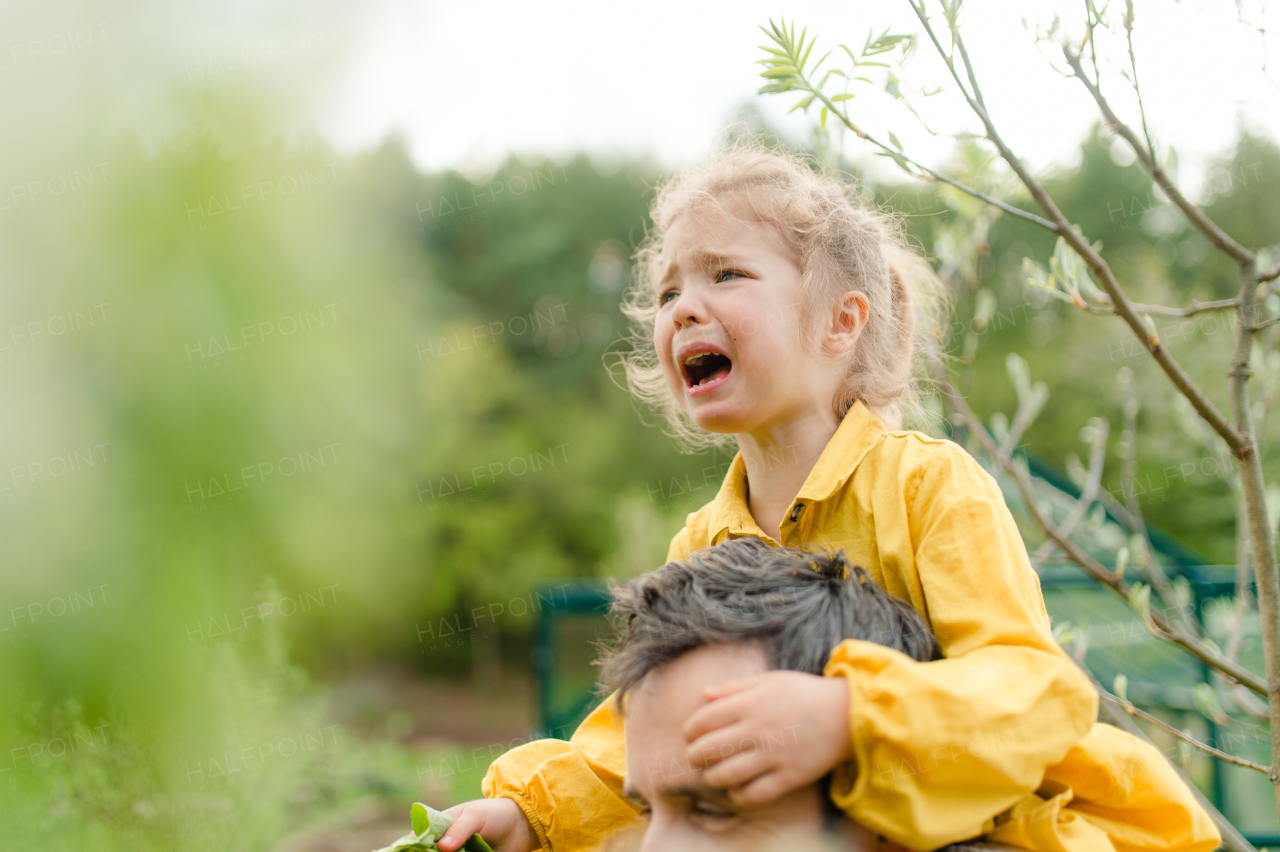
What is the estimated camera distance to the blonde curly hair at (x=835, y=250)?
61.4 inches

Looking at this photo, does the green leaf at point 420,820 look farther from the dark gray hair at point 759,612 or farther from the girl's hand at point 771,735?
the girl's hand at point 771,735

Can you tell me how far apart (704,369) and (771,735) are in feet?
2.55

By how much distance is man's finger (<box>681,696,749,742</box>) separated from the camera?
0.91m

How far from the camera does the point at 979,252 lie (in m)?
2.15

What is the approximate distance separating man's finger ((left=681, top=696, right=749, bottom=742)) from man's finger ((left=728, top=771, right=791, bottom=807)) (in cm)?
6

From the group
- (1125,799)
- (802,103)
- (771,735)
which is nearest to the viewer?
(771,735)

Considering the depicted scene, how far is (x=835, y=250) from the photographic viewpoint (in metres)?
1.60

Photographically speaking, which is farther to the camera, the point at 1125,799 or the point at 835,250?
the point at 835,250

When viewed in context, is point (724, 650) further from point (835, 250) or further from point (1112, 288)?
point (835, 250)

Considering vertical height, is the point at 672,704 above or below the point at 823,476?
below

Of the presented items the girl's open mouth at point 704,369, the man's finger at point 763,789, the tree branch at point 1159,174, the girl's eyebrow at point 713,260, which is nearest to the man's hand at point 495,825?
the man's finger at point 763,789

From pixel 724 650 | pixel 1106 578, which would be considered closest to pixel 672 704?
pixel 724 650

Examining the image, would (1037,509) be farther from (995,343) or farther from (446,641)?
(995,343)

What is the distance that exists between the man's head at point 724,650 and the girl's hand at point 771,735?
0.01 meters
